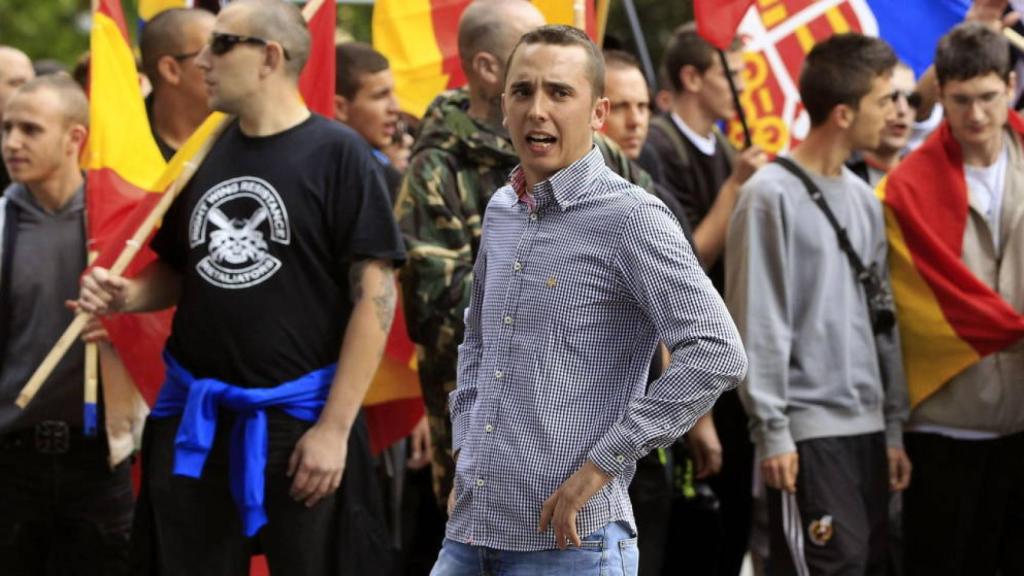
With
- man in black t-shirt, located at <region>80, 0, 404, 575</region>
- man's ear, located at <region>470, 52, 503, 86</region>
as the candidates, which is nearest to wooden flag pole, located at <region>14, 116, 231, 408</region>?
man in black t-shirt, located at <region>80, 0, 404, 575</region>

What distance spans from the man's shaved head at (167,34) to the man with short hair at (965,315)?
2.88 meters

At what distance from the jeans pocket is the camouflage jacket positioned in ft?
6.31

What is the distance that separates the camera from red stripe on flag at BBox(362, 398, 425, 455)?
705cm

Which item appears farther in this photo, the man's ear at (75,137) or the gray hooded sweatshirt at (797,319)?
the man's ear at (75,137)

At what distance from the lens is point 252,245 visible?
5.76m

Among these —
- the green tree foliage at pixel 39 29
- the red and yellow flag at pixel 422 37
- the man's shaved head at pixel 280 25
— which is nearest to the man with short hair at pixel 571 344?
the man's shaved head at pixel 280 25

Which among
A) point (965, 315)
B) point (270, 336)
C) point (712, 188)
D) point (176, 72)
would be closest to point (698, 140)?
point (712, 188)

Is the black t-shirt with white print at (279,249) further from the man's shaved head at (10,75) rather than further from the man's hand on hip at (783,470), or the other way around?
the man's shaved head at (10,75)

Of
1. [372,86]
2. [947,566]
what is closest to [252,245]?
[372,86]

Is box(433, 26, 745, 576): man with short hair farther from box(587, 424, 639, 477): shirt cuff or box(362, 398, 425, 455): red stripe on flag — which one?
box(362, 398, 425, 455): red stripe on flag

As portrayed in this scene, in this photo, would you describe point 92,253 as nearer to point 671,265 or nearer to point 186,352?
point 186,352

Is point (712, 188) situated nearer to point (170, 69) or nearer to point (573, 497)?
point (170, 69)

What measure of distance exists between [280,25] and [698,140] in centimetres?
280

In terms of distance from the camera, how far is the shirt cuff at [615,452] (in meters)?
4.10
